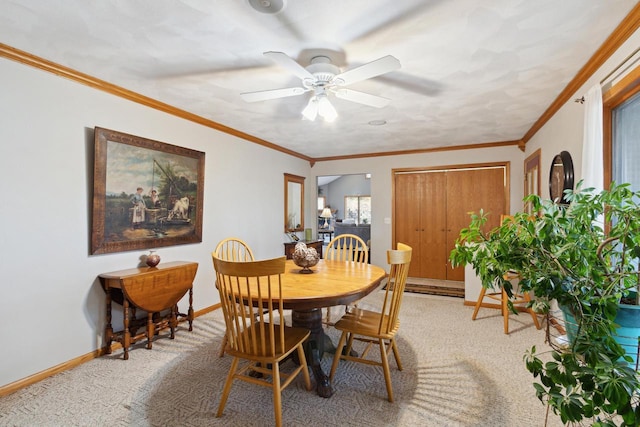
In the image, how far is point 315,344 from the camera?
2277mm

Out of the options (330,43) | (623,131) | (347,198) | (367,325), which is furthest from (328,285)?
(347,198)

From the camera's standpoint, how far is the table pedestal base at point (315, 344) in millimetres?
2037

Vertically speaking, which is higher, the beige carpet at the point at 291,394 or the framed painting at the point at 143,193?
the framed painting at the point at 143,193

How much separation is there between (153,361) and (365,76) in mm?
2722

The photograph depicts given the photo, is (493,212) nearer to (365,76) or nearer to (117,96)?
(365,76)

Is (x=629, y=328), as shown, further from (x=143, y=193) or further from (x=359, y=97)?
(x=143, y=193)

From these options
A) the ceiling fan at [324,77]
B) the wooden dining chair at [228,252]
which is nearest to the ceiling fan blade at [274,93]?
the ceiling fan at [324,77]

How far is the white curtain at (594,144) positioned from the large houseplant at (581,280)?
4.32 feet

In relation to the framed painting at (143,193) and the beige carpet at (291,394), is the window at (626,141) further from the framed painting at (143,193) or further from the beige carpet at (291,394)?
the framed painting at (143,193)

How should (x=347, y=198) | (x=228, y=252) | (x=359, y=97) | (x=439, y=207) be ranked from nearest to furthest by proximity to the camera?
(x=359, y=97) < (x=228, y=252) < (x=439, y=207) < (x=347, y=198)

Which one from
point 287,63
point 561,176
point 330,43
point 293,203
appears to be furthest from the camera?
point 293,203

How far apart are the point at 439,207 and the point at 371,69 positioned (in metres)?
4.06

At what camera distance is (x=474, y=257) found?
3.91 feet

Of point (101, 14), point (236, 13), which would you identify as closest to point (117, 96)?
point (101, 14)
